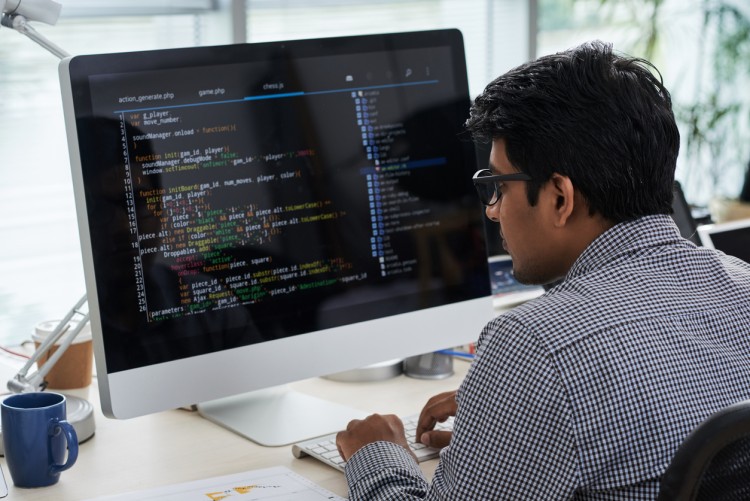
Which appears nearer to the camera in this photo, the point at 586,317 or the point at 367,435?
the point at 586,317

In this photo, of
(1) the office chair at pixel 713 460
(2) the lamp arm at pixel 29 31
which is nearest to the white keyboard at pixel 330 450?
(1) the office chair at pixel 713 460

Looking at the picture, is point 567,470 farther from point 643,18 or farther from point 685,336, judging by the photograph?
point 643,18

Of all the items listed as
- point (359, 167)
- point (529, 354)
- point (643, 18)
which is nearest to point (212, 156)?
point (359, 167)

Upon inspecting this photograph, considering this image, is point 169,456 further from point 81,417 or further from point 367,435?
point 367,435

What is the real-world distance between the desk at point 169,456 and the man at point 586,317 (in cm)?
12

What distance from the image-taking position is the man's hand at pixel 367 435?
1209 millimetres

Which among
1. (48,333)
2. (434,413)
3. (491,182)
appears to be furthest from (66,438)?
(491,182)

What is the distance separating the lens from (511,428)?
90 centimetres

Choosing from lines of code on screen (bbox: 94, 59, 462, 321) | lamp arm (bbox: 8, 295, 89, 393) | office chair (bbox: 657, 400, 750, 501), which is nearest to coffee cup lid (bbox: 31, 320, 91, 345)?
lamp arm (bbox: 8, 295, 89, 393)

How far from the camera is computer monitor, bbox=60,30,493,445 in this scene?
1168 millimetres

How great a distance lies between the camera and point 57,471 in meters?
1.13

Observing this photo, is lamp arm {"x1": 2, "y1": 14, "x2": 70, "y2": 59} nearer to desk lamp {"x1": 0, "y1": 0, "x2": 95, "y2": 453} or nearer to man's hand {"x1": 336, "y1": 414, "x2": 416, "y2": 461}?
desk lamp {"x1": 0, "y1": 0, "x2": 95, "y2": 453}

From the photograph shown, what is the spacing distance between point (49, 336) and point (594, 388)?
2.69ft

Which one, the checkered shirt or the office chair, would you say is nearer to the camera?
the office chair
